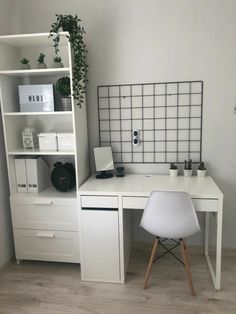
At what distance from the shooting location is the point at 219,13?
233 centimetres

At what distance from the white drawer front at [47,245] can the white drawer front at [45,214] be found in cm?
6

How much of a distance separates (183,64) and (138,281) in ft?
6.29

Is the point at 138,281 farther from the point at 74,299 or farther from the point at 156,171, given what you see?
the point at 156,171

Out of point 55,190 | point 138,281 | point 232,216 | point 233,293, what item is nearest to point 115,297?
point 138,281

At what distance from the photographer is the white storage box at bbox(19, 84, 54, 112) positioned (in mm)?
2404

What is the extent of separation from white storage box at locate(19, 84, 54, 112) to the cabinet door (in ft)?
3.23

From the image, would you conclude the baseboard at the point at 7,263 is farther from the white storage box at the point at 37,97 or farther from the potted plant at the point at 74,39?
the potted plant at the point at 74,39

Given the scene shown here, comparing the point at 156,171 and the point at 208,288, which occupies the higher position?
the point at 156,171

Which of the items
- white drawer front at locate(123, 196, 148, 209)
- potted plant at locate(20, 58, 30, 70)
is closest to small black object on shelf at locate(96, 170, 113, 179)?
white drawer front at locate(123, 196, 148, 209)

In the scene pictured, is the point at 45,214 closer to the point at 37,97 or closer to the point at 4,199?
the point at 4,199

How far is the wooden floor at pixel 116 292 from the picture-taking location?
6.57 ft

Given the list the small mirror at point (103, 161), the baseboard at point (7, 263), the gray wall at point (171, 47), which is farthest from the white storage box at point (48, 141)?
the baseboard at point (7, 263)

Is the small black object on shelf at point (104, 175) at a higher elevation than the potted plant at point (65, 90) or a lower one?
lower

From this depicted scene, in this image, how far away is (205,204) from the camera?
6.67ft
